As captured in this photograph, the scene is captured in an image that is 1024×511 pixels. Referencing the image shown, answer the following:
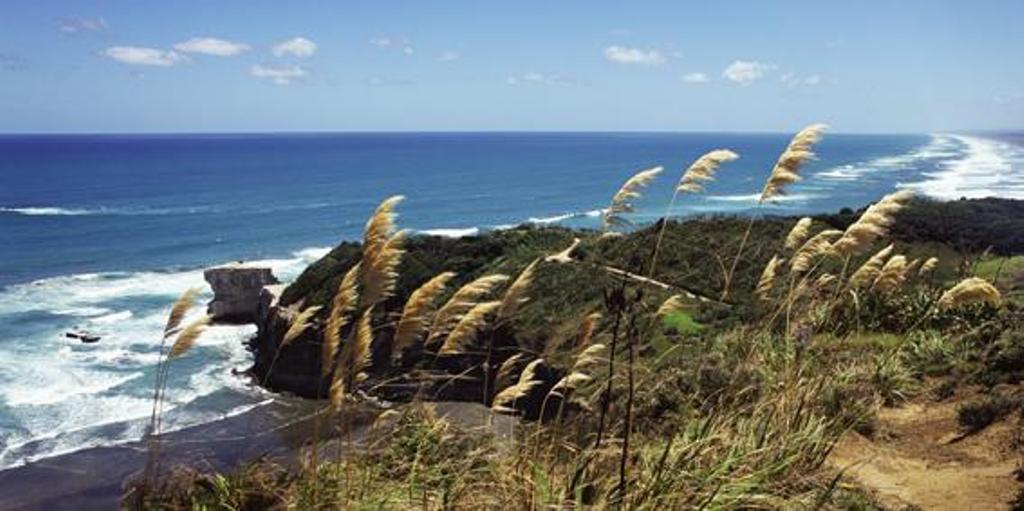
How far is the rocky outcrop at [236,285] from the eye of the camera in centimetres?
4122

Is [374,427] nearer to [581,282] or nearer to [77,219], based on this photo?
[581,282]

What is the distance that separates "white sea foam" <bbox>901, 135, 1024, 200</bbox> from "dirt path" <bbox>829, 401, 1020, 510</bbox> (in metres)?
60.8

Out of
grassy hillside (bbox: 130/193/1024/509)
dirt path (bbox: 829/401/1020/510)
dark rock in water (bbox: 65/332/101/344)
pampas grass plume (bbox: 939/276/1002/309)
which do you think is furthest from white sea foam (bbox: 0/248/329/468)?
pampas grass plume (bbox: 939/276/1002/309)

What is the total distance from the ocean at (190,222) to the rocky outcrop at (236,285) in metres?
1.60

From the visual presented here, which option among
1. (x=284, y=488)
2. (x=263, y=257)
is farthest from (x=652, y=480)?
(x=263, y=257)

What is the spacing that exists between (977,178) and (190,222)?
84.4 metres

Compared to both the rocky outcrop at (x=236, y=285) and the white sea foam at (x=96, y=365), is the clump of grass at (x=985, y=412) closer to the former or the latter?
the white sea foam at (x=96, y=365)

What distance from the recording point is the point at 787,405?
14.9 ft

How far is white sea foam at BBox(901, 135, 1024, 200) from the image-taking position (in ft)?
259

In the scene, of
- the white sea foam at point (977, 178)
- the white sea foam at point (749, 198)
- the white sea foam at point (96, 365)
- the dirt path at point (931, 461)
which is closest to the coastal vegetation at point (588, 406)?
the dirt path at point (931, 461)

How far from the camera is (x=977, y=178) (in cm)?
9862

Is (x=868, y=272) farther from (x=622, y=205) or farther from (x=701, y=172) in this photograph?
(x=622, y=205)

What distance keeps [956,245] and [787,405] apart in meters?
39.1

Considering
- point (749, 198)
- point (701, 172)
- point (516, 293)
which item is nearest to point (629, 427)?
point (516, 293)
